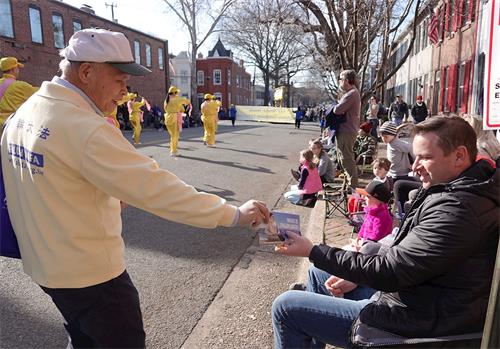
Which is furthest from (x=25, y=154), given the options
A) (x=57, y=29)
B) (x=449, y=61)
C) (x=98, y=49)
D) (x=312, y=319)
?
(x=57, y=29)

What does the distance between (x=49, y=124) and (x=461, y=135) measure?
1.73 m

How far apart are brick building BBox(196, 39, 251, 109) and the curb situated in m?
50.7

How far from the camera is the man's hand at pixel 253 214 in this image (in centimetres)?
185

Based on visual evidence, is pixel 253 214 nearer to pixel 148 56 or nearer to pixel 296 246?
pixel 296 246

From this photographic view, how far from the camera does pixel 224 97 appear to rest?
5712 cm

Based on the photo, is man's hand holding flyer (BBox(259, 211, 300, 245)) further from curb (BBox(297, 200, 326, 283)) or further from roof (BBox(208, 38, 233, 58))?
roof (BBox(208, 38, 233, 58))

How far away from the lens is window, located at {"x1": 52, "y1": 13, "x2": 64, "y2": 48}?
24203 mm

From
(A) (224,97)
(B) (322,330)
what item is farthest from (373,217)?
(A) (224,97)

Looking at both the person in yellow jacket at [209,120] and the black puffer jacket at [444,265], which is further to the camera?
the person in yellow jacket at [209,120]

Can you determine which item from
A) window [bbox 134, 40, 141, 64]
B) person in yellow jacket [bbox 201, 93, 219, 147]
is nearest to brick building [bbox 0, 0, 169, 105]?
window [bbox 134, 40, 141, 64]

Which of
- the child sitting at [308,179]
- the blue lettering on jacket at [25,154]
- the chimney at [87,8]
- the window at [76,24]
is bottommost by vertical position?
the child sitting at [308,179]

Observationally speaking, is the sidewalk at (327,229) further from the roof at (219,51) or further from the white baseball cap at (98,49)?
the roof at (219,51)

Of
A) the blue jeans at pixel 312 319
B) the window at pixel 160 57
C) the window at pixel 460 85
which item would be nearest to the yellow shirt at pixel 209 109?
the window at pixel 460 85

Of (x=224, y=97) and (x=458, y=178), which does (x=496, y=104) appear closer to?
(x=458, y=178)
